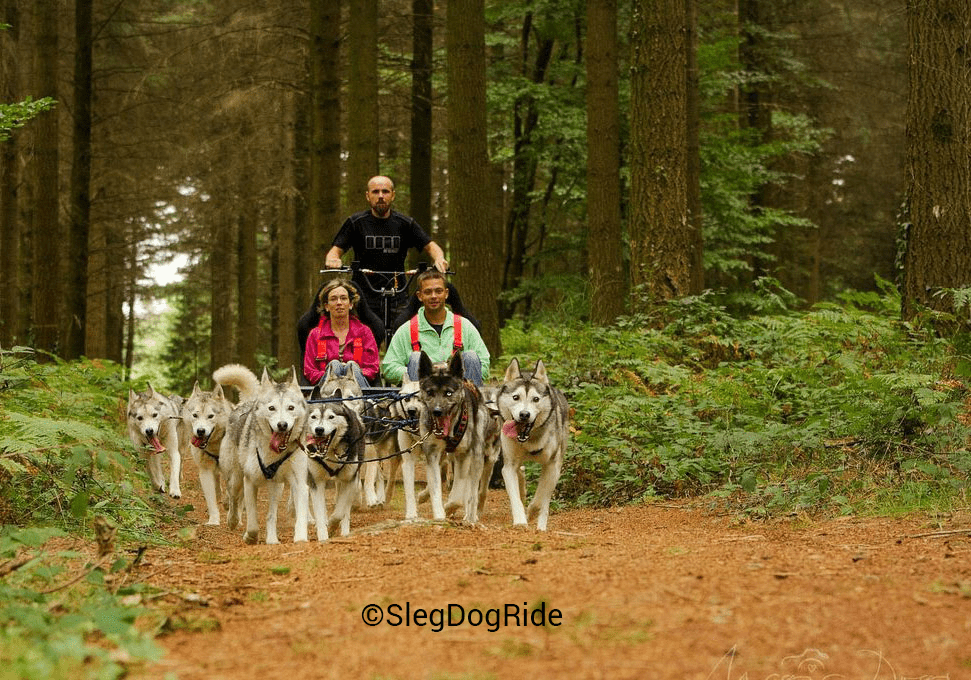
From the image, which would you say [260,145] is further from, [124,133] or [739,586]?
[739,586]

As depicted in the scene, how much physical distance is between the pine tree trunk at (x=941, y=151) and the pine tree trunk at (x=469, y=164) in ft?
18.4

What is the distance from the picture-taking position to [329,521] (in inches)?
332

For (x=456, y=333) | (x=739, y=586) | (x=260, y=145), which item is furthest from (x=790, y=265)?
(x=739, y=586)

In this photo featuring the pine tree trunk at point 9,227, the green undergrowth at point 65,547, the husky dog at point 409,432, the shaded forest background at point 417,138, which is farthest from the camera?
the pine tree trunk at point 9,227

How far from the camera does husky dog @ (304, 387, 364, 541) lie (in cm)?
802

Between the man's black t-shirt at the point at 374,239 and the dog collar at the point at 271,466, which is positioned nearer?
the dog collar at the point at 271,466

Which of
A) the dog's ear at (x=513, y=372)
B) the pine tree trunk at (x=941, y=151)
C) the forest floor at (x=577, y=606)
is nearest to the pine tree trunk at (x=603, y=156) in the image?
the pine tree trunk at (x=941, y=151)

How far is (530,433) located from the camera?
7.71 metres

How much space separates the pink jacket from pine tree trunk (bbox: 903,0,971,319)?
18.4 ft

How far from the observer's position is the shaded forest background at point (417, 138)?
1548cm

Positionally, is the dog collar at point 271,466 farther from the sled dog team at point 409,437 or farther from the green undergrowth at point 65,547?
the green undergrowth at point 65,547

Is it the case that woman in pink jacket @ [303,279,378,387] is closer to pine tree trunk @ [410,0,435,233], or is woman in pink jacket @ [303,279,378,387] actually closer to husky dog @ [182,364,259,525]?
husky dog @ [182,364,259,525]

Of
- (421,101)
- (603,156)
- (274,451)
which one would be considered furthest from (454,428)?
(421,101)

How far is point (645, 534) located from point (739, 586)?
8.85 ft
